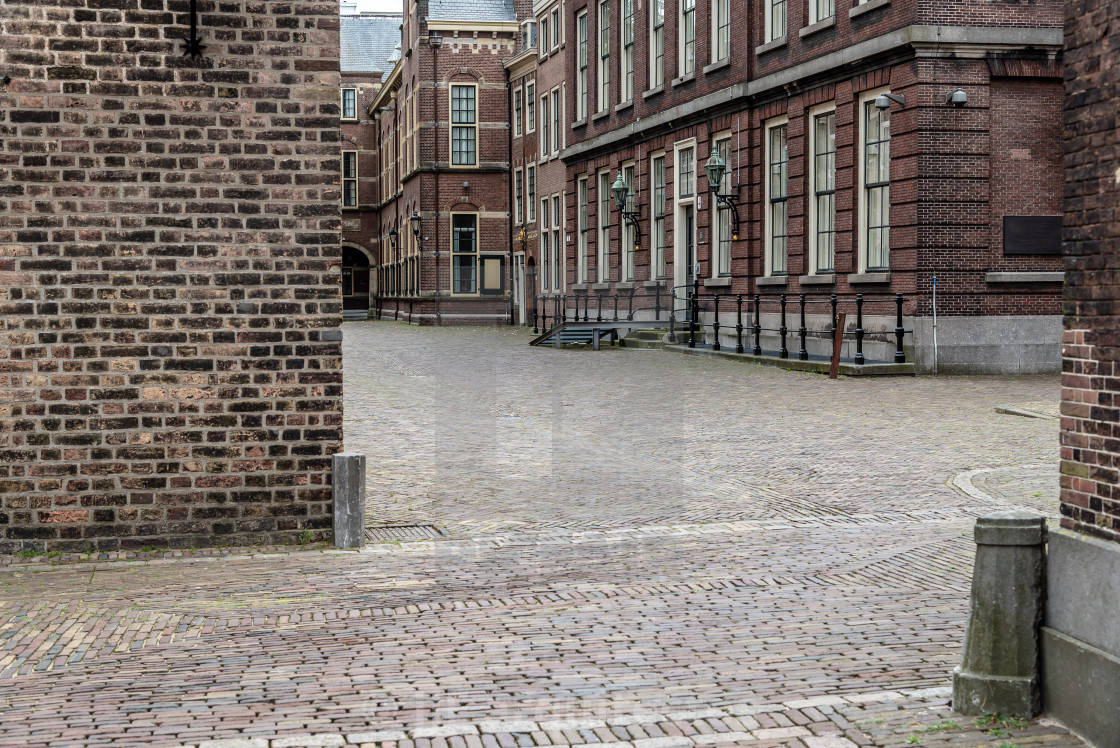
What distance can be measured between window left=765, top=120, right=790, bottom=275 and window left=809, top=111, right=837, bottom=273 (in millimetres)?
1258

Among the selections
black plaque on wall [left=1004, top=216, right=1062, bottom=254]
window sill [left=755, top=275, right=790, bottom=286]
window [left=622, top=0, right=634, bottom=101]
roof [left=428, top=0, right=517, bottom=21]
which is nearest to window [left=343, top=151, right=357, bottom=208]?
roof [left=428, top=0, right=517, bottom=21]

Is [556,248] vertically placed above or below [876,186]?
below

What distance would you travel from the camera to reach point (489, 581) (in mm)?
6660

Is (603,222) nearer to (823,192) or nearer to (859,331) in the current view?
(823,192)

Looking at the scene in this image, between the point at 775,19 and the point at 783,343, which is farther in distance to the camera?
the point at 775,19

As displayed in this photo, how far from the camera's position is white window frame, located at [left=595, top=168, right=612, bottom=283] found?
36031 mm

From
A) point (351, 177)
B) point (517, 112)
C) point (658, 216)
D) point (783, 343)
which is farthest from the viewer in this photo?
point (351, 177)

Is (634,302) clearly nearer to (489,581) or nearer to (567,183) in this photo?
(567,183)

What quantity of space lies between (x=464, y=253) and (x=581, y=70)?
46.2 feet

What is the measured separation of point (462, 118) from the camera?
5078 cm

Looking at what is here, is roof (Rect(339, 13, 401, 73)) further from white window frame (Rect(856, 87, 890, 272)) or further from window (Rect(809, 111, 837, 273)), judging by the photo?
white window frame (Rect(856, 87, 890, 272))

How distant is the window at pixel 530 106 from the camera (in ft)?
153

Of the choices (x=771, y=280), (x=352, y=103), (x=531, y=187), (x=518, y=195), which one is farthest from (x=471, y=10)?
(x=771, y=280)

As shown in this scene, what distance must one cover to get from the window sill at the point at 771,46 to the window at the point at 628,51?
8.19 m
